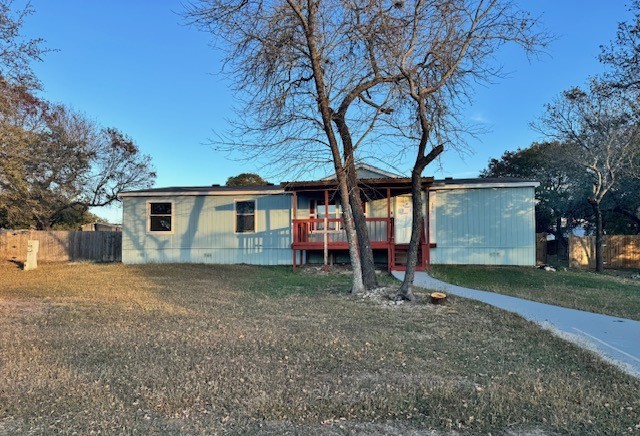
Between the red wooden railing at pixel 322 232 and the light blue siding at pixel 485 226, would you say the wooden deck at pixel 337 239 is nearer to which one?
the red wooden railing at pixel 322 232

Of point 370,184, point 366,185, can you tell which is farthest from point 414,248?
point 370,184

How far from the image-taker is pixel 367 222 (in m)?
16.6

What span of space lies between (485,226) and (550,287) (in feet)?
16.0

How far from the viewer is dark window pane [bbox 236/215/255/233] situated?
59.2 ft

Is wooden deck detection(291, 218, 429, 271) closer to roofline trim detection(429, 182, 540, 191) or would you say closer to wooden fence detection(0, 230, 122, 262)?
roofline trim detection(429, 182, 540, 191)

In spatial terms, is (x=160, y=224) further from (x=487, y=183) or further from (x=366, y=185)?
(x=487, y=183)

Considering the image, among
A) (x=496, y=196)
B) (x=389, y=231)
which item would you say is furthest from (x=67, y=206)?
(x=496, y=196)

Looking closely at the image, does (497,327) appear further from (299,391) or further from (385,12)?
(385,12)

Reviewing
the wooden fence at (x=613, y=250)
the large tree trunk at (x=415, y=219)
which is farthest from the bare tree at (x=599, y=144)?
the large tree trunk at (x=415, y=219)

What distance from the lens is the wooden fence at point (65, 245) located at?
862 inches

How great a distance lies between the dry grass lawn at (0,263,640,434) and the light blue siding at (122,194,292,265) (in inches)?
387

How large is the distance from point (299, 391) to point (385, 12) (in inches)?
299

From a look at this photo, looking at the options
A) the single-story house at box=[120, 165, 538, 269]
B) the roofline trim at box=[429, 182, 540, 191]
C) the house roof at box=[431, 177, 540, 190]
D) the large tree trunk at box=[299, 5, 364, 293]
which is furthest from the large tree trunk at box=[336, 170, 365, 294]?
the house roof at box=[431, 177, 540, 190]

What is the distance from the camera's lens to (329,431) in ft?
9.92
